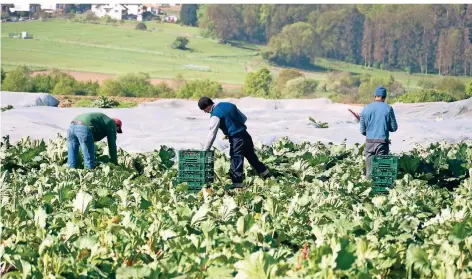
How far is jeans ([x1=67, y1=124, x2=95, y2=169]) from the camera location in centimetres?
1203

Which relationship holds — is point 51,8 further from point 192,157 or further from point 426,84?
point 192,157

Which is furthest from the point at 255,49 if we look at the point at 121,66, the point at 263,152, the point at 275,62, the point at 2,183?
the point at 2,183

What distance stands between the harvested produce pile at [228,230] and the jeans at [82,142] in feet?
1.60

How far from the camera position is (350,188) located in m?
10.5

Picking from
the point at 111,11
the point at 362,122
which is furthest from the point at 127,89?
the point at 362,122

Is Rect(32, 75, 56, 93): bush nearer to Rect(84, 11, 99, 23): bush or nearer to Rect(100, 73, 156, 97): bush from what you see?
Rect(100, 73, 156, 97): bush

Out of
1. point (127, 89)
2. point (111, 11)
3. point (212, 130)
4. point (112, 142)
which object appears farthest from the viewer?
Result: point (111, 11)

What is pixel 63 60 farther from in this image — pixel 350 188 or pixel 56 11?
pixel 350 188

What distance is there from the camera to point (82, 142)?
39.5ft

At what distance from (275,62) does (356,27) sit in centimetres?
513

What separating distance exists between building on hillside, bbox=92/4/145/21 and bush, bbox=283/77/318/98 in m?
23.4

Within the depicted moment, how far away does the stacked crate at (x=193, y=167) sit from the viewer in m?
11.3

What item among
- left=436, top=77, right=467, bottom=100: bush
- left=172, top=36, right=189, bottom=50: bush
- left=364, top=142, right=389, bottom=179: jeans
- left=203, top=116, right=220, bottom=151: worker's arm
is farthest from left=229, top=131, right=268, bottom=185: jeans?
left=172, top=36, right=189, bottom=50: bush

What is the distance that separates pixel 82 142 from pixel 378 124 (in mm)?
3642
